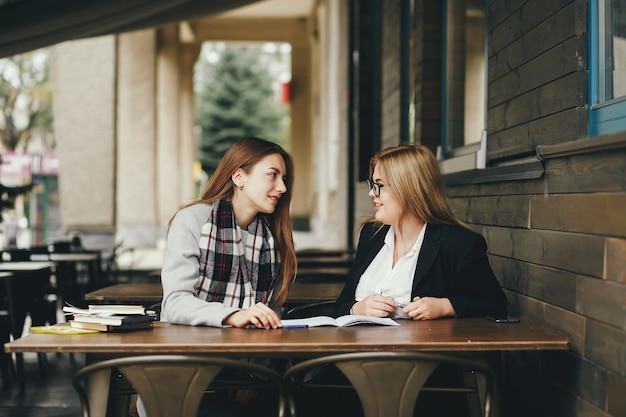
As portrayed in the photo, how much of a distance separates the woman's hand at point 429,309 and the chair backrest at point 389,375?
61 centimetres

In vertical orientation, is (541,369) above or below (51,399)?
above

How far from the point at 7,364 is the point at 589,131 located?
4.47 m

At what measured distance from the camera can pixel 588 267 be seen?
2.61 m

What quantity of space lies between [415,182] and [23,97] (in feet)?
103

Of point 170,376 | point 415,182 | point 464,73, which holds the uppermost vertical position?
point 464,73

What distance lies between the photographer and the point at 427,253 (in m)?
3.22

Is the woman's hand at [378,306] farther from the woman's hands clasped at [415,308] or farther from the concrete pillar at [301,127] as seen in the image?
the concrete pillar at [301,127]

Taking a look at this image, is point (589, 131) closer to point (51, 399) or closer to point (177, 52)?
point (51, 399)

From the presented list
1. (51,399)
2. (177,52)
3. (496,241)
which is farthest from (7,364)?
(177,52)

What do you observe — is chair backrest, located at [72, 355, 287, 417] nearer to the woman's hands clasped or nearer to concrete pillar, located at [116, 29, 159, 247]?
the woman's hands clasped

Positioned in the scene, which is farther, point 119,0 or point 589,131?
point 119,0

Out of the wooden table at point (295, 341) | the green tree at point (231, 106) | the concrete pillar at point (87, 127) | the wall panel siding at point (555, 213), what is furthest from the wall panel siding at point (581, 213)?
the green tree at point (231, 106)

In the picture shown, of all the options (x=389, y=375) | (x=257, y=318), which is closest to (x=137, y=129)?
(x=257, y=318)

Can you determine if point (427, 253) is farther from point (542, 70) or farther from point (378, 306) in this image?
point (542, 70)
